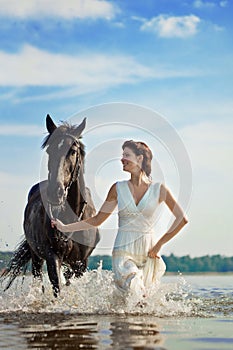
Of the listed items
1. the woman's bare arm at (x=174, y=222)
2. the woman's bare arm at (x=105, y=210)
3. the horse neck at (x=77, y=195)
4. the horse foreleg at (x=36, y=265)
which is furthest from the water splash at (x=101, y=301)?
the horse foreleg at (x=36, y=265)

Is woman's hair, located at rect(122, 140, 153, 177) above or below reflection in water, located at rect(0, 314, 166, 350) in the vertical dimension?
above

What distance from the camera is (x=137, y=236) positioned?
299 inches

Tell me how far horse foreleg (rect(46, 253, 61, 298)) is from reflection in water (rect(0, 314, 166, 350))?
3.79ft

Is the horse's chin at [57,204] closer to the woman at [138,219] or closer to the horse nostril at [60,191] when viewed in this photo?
the horse nostril at [60,191]

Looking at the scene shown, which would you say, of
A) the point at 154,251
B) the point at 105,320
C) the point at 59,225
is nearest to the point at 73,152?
the point at 59,225

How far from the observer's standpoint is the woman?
7.45m

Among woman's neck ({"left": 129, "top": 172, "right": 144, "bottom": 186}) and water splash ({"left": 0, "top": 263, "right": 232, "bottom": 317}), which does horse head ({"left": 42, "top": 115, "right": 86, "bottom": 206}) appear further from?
water splash ({"left": 0, "top": 263, "right": 232, "bottom": 317})

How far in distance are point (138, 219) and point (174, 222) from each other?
0.42 m

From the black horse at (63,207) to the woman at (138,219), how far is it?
0.69 m

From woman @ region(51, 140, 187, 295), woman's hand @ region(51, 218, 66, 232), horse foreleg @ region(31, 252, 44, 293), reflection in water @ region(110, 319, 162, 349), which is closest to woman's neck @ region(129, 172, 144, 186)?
woman @ region(51, 140, 187, 295)

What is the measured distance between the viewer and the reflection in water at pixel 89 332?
4.92 m

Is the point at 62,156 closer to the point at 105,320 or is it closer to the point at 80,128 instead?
the point at 80,128

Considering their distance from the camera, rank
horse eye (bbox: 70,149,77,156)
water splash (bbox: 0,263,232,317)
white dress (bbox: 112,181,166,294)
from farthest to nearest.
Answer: horse eye (bbox: 70,149,77,156) → white dress (bbox: 112,181,166,294) → water splash (bbox: 0,263,232,317)

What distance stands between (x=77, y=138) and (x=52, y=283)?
1787 mm
